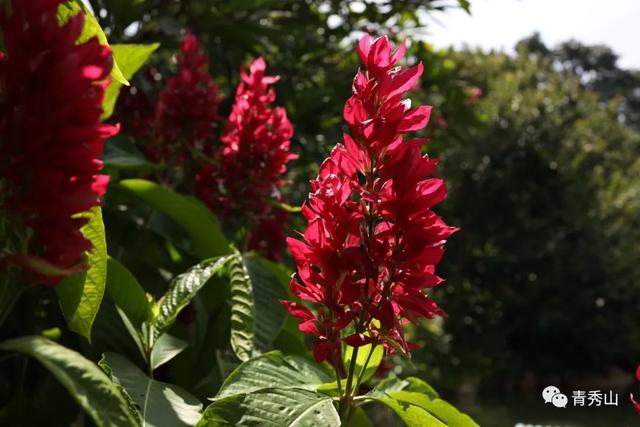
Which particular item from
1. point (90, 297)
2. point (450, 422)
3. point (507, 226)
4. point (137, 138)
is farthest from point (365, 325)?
point (507, 226)

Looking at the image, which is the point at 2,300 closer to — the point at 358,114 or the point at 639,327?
the point at 358,114

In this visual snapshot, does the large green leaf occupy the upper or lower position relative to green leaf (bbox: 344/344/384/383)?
upper

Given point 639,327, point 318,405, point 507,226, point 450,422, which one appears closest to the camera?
point 318,405

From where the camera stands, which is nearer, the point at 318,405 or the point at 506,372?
the point at 318,405

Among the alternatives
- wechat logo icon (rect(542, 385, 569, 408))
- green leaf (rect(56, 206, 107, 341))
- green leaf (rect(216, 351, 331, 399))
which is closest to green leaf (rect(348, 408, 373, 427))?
green leaf (rect(216, 351, 331, 399))

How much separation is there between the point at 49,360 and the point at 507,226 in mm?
14009

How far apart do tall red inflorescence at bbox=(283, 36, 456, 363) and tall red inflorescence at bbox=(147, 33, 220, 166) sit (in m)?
1.09

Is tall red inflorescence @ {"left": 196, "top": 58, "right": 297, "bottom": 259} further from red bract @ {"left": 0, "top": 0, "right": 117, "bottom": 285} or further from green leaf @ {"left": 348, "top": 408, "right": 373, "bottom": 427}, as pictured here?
red bract @ {"left": 0, "top": 0, "right": 117, "bottom": 285}

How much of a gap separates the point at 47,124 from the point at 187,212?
3.34 feet

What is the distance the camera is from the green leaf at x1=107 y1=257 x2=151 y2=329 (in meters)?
1.31

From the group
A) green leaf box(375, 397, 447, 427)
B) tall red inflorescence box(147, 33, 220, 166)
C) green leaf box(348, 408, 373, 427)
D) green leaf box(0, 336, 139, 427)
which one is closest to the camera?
green leaf box(0, 336, 139, 427)

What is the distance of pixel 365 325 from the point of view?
1000 mm

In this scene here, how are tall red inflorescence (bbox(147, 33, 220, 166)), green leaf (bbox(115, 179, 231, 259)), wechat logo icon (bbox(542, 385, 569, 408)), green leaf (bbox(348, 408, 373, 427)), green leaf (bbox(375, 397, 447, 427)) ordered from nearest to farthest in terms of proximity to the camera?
green leaf (bbox(375, 397, 447, 427))
green leaf (bbox(348, 408, 373, 427))
green leaf (bbox(115, 179, 231, 259))
tall red inflorescence (bbox(147, 33, 220, 166))
wechat logo icon (bbox(542, 385, 569, 408))

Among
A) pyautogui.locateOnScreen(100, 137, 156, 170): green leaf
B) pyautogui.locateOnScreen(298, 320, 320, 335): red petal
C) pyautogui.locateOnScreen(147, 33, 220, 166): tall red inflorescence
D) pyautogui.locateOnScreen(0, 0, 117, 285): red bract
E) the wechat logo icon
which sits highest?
pyautogui.locateOnScreen(147, 33, 220, 166): tall red inflorescence
